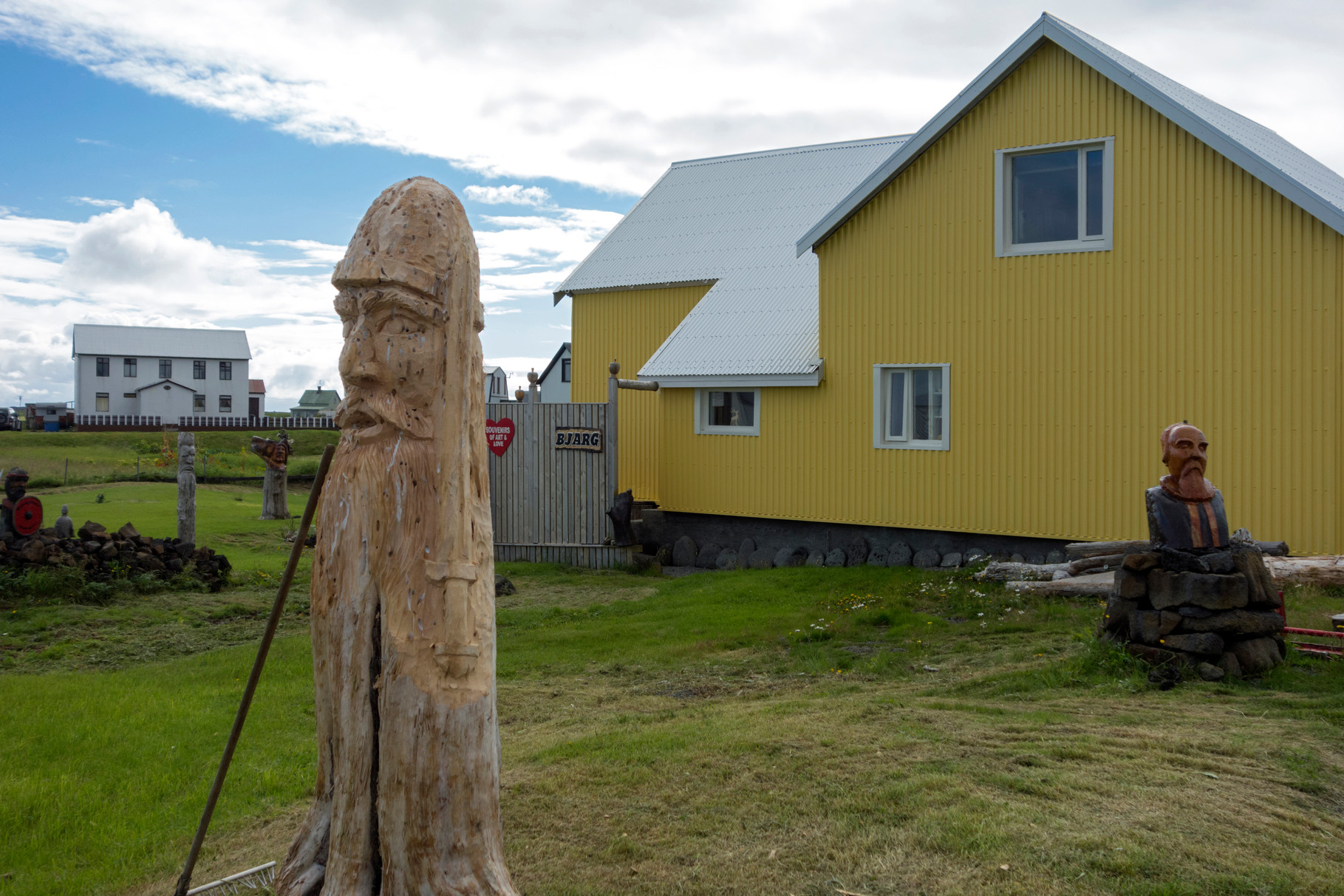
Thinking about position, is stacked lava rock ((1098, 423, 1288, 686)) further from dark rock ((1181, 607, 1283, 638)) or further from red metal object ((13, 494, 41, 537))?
red metal object ((13, 494, 41, 537))

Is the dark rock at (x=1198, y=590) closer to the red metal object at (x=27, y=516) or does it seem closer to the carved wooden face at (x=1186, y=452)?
the carved wooden face at (x=1186, y=452)

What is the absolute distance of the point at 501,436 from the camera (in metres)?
16.8

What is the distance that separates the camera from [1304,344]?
37.5 ft

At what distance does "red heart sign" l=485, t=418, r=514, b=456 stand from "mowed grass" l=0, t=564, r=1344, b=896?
739 cm

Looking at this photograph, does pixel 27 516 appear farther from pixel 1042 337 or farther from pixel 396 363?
pixel 1042 337

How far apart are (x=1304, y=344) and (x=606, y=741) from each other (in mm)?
9751

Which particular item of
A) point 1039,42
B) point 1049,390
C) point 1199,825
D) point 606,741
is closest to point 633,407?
point 1049,390

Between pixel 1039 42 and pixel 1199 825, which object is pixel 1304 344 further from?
pixel 1199 825

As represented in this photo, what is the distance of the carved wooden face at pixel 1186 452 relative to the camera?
7891 millimetres

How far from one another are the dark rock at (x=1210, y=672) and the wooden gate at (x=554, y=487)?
9.92 m

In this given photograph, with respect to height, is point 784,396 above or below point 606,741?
above

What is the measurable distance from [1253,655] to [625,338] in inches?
576

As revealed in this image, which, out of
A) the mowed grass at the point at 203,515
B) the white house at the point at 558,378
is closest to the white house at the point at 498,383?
the white house at the point at 558,378

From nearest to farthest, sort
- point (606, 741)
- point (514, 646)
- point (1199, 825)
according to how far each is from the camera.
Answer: point (1199, 825)
point (606, 741)
point (514, 646)
